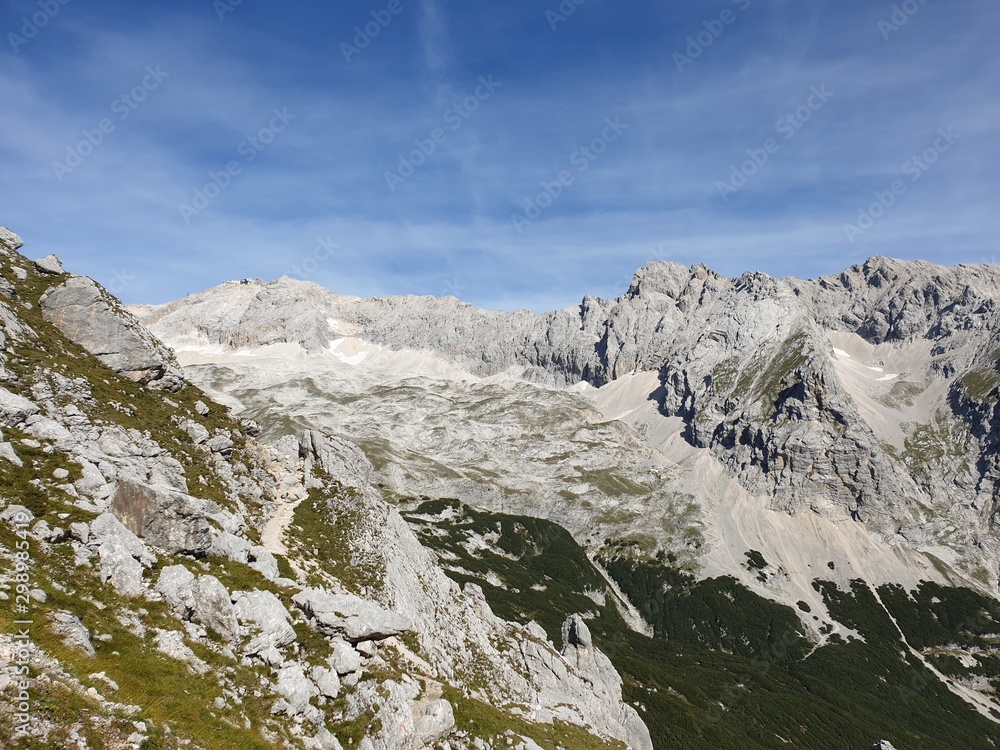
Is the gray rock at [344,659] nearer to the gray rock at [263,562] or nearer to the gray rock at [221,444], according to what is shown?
the gray rock at [263,562]

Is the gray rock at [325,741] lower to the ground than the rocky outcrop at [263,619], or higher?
lower

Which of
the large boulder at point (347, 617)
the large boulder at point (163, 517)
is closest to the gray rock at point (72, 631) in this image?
the large boulder at point (163, 517)

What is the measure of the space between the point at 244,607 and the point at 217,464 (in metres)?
19.0

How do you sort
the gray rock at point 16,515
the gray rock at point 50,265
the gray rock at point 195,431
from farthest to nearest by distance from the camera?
the gray rock at point 50,265 → the gray rock at point 195,431 → the gray rock at point 16,515

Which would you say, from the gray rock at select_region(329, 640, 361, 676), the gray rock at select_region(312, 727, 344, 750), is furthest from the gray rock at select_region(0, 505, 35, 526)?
the gray rock at select_region(312, 727, 344, 750)

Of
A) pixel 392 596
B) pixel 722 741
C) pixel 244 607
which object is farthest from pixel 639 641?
pixel 244 607

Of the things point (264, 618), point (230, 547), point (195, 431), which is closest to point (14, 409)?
point (230, 547)

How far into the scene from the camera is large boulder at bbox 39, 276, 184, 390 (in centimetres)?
4406

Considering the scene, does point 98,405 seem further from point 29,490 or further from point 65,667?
→ point 65,667

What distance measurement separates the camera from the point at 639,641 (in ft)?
645

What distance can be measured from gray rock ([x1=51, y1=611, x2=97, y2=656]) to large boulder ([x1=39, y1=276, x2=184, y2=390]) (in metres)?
32.2

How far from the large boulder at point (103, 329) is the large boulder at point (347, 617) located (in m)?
28.4

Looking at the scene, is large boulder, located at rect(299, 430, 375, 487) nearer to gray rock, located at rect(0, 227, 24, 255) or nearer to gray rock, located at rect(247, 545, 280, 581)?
gray rock, located at rect(247, 545, 280, 581)

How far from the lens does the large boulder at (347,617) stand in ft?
89.8
